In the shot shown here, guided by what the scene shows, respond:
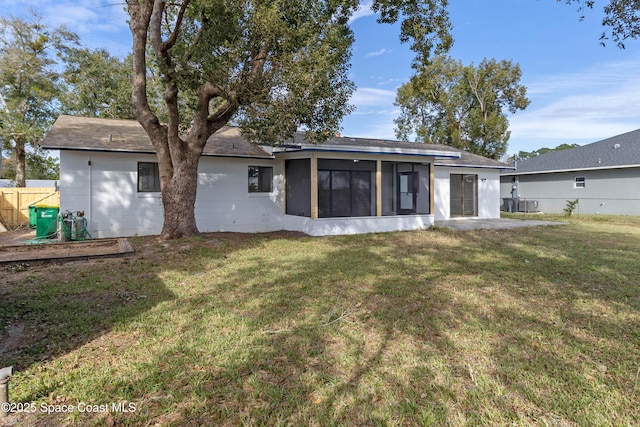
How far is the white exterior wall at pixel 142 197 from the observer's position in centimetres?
1023

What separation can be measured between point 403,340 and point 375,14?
9.69 m

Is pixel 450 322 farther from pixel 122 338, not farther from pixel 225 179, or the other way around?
pixel 225 179

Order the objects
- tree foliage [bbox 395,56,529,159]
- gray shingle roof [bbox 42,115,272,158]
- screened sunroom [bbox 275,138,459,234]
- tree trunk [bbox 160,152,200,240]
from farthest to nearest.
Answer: tree foliage [bbox 395,56,529,159]
screened sunroom [bbox 275,138,459,234]
gray shingle roof [bbox 42,115,272,158]
tree trunk [bbox 160,152,200,240]

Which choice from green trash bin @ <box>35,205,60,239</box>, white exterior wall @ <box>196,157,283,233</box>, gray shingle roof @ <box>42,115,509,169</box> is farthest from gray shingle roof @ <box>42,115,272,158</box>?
green trash bin @ <box>35,205,60,239</box>

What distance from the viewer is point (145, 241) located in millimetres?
9555

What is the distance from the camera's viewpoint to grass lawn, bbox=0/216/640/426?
2.51 m

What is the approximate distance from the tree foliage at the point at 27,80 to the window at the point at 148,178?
14.3 meters

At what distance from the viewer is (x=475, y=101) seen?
3050 centimetres

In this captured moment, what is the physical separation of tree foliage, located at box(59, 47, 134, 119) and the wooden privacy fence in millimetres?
9620

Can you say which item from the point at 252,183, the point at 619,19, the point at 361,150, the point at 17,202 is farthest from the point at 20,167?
the point at 619,19

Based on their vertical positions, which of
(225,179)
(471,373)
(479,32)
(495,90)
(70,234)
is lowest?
(471,373)

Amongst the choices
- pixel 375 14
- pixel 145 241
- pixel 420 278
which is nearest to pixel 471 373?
pixel 420 278

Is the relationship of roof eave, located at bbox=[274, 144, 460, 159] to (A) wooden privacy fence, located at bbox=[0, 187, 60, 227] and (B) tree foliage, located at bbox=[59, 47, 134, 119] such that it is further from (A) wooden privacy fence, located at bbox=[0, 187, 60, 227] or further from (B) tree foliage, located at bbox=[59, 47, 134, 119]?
(B) tree foliage, located at bbox=[59, 47, 134, 119]

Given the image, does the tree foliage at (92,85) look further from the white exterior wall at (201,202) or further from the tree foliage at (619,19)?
the tree foliage at (619,19)
